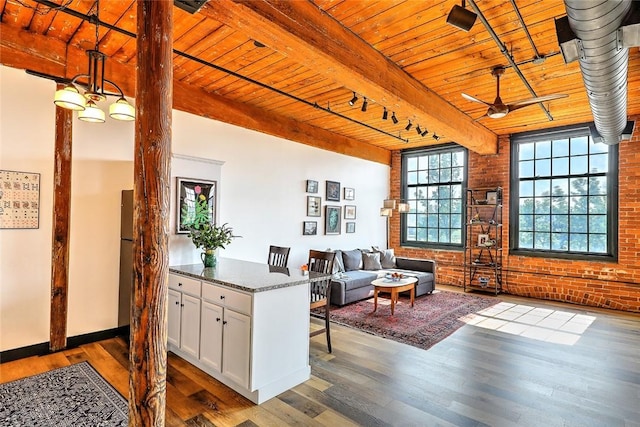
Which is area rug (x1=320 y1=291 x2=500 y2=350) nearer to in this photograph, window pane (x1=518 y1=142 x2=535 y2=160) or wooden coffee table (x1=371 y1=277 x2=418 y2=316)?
wooden coffee table (x1=371 y1=277 x2=418 y2=316)

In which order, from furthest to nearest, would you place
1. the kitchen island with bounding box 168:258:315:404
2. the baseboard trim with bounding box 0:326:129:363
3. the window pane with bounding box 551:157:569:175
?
the window pane with bounding box 551:157:569:175
the baseboard trim with bounding box 0:326:129:363
the kitchen island with bounding box 168:258:315:404

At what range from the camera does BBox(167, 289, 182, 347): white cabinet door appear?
345cm

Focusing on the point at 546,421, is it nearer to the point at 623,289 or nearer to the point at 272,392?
the point at 272,392

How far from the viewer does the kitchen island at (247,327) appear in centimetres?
271

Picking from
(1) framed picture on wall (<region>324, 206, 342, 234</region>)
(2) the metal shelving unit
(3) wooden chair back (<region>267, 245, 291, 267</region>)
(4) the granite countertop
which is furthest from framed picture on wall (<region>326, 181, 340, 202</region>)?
(4) the granite countertop

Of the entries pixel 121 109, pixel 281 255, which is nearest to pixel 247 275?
pixel 281 255

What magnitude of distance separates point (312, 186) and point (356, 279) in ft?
6.42

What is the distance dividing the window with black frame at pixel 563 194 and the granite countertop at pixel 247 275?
5.31 meters

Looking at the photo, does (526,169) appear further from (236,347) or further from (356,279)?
(236,347)

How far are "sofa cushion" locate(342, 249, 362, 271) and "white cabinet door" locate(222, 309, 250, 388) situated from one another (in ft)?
12.5

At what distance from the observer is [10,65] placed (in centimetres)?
334

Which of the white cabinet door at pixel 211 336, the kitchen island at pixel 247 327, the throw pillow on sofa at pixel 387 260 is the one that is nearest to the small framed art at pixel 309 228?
the throw pillow on sofa at pixel 387 260

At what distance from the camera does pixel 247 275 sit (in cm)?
321

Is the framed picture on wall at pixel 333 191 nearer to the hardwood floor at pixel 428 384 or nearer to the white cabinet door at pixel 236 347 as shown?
the hardwood floor at pixel 428 384
